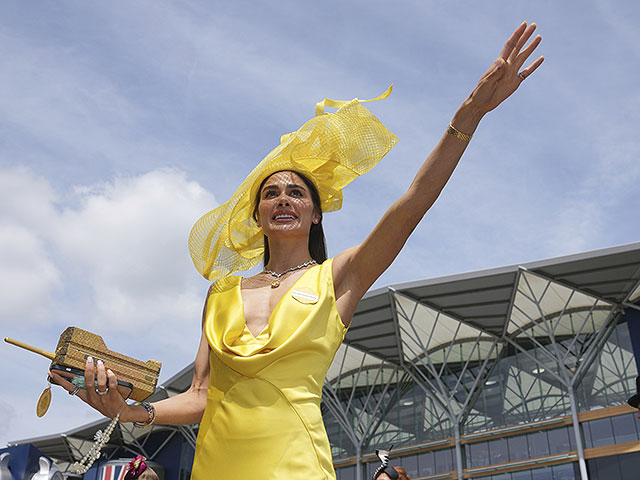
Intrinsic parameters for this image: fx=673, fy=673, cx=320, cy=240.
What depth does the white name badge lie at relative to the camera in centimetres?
201

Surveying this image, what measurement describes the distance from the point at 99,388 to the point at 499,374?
26.6 meters

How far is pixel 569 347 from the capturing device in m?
24.7

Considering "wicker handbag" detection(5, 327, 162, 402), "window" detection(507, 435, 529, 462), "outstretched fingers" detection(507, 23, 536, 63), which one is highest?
"window" detection(507, 435, 529, 462)

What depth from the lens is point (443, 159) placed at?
1985 mm

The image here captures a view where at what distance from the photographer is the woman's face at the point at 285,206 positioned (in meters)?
2.31

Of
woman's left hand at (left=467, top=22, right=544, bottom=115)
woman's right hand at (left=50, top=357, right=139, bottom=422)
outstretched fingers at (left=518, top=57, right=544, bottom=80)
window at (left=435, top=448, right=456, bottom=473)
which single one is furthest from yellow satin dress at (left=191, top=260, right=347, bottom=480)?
window at (left=435, top=448, right=456, bottom=473)

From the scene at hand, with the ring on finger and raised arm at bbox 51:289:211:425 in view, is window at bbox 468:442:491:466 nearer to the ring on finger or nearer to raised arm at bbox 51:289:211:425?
raised arm at bbox 51:289:211:425

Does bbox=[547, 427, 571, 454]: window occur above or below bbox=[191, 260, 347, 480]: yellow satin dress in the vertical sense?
above

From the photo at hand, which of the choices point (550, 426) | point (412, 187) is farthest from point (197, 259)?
point (550, 426)

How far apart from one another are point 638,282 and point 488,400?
25.3ft

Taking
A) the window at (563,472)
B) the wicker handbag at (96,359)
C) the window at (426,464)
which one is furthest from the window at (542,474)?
the wicker handbag at (96,359)

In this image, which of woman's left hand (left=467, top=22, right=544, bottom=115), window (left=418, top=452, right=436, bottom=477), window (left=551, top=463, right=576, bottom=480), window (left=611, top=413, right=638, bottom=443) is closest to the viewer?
woman's left hand (left=467, top=22, right=544, bottom=115)

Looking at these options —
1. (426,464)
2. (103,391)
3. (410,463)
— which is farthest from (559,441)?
(103,391)

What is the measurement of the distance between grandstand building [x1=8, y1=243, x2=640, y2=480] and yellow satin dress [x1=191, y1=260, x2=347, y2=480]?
64.9ft
